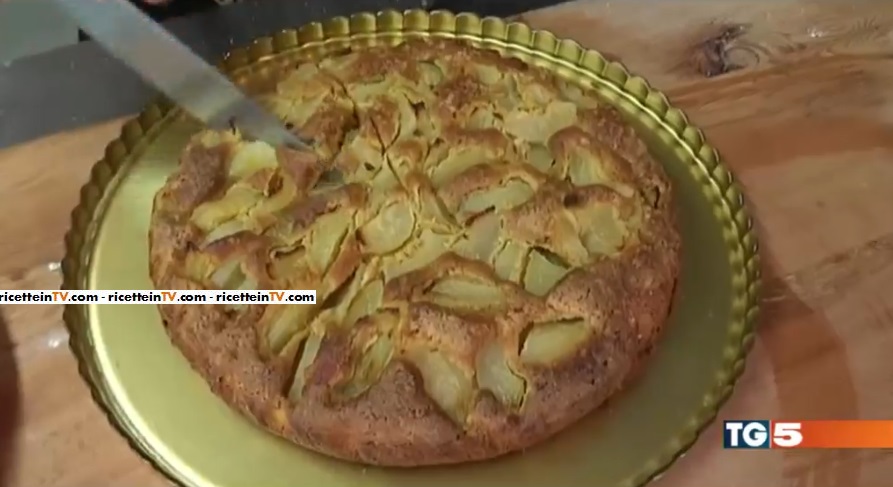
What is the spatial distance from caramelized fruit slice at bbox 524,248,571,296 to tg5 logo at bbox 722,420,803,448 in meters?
0.20

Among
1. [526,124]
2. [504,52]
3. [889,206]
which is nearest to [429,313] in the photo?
[526,124]

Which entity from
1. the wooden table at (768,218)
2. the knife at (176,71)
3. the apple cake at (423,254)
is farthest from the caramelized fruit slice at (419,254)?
the wooden table at (768,218)

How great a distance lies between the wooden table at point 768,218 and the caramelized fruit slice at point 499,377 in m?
0.17

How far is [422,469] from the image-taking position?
0.87 metres

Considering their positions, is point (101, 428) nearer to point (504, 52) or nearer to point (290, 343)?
point (290, 343)

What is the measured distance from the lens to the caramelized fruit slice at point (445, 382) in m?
0.85

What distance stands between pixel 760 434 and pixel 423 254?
33cm

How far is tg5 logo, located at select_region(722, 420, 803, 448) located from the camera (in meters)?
0.95

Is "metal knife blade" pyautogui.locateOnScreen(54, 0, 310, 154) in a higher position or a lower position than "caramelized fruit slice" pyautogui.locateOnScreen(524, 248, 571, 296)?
higher

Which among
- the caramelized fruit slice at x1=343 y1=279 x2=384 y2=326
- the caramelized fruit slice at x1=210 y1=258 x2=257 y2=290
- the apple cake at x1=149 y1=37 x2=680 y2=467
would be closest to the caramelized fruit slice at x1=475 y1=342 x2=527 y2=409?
the apple cake at x1=149 y1=37 x2=680 y2=467

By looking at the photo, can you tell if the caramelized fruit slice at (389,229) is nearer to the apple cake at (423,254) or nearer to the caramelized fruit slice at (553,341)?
the apple cake at (423,254)

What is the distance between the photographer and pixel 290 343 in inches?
35.2

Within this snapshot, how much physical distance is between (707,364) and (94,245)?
553mm

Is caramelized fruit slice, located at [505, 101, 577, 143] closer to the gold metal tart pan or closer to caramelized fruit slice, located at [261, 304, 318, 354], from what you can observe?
the gold metal tart pan
